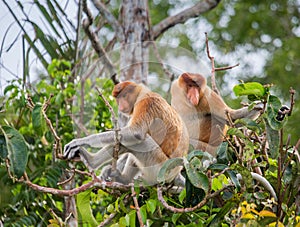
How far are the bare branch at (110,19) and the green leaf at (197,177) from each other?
207cm

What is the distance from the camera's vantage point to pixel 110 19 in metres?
4.37

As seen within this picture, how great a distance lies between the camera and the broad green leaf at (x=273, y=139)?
2426mm

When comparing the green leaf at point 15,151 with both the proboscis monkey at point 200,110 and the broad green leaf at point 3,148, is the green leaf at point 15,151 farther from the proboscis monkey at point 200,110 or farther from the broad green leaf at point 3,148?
the proboscis monkey at point 200,110

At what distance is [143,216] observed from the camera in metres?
2.53

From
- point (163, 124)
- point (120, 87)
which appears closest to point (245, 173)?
point (163, 124)

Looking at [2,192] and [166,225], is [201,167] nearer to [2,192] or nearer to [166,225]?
[166,225]

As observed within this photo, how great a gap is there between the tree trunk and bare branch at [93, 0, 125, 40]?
0.04 m

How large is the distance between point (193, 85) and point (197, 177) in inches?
37.5

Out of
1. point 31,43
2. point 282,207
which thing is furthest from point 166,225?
point 31,43

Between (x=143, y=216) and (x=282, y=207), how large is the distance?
551mm

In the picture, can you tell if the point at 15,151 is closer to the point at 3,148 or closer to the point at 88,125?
the point at 3,148

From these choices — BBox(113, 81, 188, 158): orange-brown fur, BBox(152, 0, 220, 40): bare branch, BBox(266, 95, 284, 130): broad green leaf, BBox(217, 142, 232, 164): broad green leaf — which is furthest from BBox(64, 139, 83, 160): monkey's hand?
BBox(152, 0, 220, 40): bare branch

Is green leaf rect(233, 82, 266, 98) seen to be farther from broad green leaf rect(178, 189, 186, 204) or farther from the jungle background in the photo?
broad green leaf rect(178, 189, 186, 204)

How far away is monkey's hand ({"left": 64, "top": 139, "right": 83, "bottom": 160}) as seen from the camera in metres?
2.93
